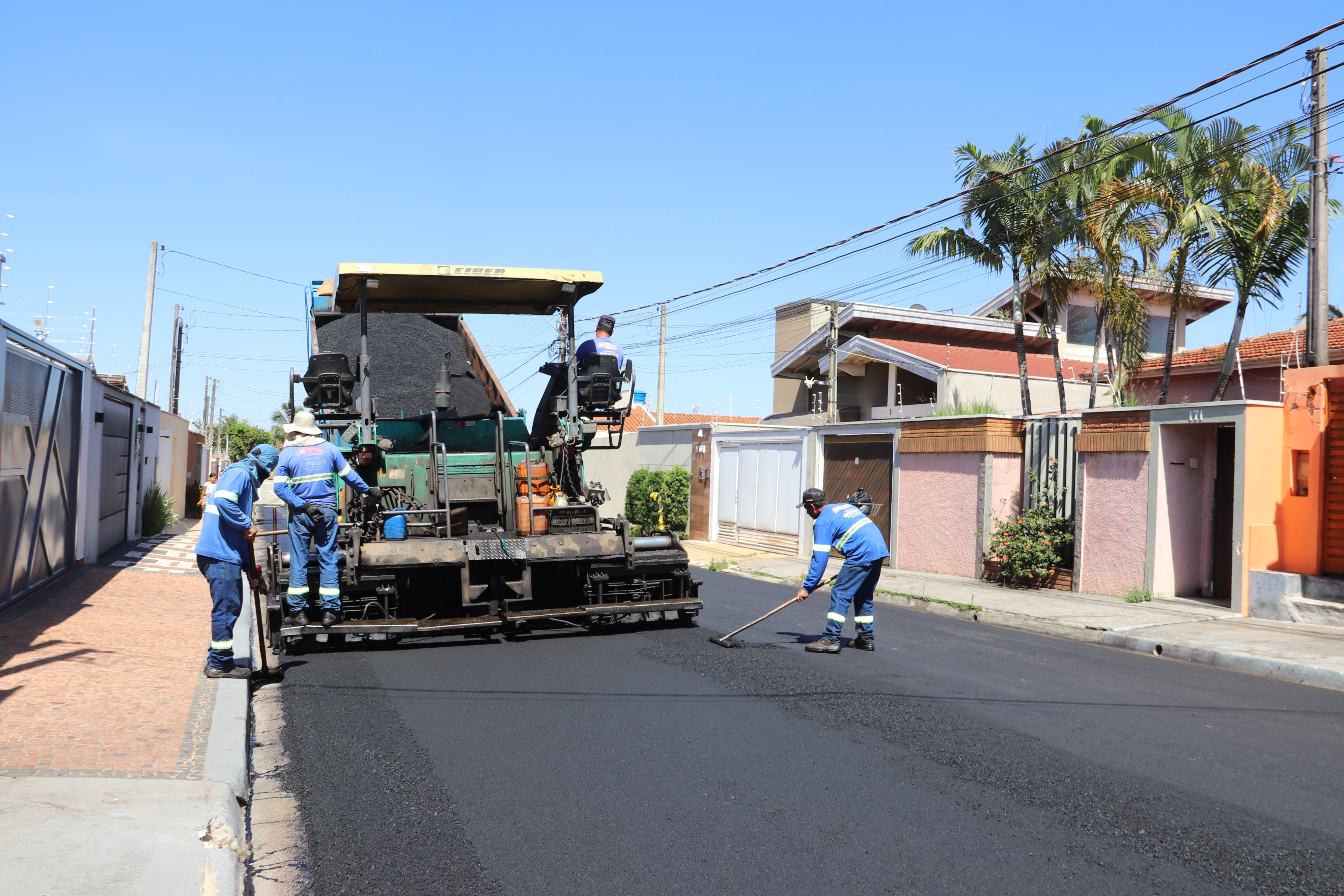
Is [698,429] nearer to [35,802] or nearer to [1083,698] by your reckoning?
[1083,698]

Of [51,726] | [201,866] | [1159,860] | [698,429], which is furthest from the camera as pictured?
[698,429]

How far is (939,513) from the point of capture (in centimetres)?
1653

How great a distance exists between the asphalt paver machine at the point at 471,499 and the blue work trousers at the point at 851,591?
4.64ft

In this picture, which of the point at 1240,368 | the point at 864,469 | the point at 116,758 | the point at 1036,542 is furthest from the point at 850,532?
the point at 1240,368

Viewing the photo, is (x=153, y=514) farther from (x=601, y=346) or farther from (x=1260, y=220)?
(x=1260, y=220)

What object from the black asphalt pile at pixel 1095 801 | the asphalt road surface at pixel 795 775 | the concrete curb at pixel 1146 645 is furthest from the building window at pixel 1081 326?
the black asphalt pile at pixel 1095 801

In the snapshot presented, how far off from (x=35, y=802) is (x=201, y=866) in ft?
3.35

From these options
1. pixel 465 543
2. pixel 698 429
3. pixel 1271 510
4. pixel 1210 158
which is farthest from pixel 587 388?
pixel 698 429

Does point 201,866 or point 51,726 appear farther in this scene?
point 51,726

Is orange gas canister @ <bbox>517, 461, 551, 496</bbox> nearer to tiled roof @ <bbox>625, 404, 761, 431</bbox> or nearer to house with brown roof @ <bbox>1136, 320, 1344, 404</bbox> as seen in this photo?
house with brown roof @ <bbox>1136, 320, 1344, 404</bbox>

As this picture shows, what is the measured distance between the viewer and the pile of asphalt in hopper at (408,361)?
33.6 feet

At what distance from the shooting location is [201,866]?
3812 millimetres

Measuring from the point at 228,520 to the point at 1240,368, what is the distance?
1603cm

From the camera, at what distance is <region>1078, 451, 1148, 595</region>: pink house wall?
1320 centimetres
